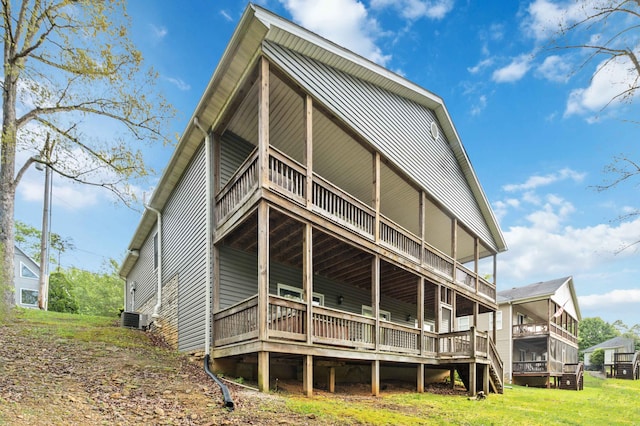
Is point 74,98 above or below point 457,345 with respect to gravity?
above

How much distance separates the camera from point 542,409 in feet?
37.1

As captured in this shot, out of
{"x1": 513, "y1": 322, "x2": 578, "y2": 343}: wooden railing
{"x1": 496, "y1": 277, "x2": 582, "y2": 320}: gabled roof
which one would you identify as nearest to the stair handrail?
{"x1": 513, "y1": 322, "x2": 578, "y2": 343}: wooden railing

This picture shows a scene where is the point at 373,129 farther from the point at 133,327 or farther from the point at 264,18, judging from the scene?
the point at 133,327

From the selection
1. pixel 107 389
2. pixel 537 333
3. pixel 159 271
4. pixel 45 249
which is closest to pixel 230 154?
pixel 159 271

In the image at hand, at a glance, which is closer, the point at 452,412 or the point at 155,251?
the point at 452,412

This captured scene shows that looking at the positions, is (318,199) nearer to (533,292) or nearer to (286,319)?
(286,319)

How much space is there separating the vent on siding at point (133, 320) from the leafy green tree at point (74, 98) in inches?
162

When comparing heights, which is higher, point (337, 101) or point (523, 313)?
point (337, 101)

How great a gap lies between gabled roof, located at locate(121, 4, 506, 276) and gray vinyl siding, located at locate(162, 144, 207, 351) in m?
0.75

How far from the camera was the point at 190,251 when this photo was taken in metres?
12.2

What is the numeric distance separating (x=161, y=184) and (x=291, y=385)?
8418mm

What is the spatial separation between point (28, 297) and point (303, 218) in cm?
3062

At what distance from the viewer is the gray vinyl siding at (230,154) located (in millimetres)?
11438

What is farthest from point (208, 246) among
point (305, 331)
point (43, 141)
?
point (43, 141)
